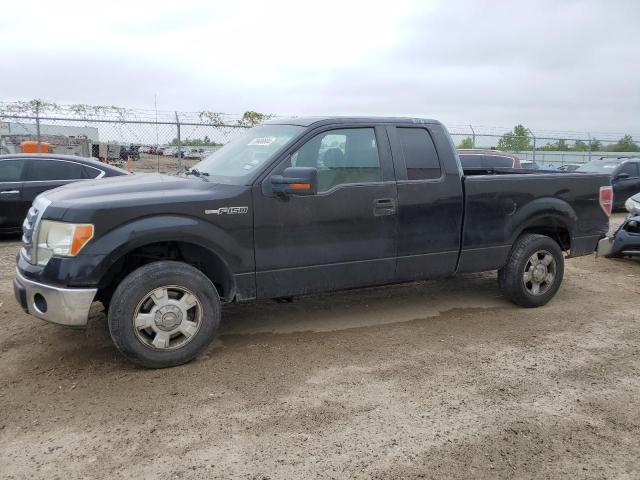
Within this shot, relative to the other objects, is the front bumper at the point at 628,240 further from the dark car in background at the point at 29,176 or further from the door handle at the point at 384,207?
the dark car in background at the point at 29,176

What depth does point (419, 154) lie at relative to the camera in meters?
5.07

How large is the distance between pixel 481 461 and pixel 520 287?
2.97 meters

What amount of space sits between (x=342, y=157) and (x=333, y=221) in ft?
1.92

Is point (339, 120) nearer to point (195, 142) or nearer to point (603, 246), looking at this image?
point (603, 246)

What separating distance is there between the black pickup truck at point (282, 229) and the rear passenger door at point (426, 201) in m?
0.01

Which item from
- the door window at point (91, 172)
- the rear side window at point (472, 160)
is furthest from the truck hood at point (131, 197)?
the rear side window at point (472, 160)

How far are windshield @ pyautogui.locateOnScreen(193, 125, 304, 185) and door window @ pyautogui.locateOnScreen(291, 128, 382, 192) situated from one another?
0.19m

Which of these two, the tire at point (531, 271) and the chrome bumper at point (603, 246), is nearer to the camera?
the tire at point (531, 271)

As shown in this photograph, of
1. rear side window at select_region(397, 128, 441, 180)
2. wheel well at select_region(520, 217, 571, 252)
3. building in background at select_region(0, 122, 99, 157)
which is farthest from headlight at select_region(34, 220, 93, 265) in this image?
building in background at select_region(0, 122, 99, 157)

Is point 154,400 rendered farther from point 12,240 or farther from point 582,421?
point 12,240

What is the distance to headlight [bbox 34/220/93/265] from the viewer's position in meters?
3.78

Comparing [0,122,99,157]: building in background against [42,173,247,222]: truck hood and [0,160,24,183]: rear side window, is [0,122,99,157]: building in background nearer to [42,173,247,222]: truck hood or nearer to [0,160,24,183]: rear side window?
[0,160,24,183]: rear side window

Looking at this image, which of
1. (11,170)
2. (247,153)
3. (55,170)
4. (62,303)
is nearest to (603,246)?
(247,153)

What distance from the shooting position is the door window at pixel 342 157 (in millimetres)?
4578
